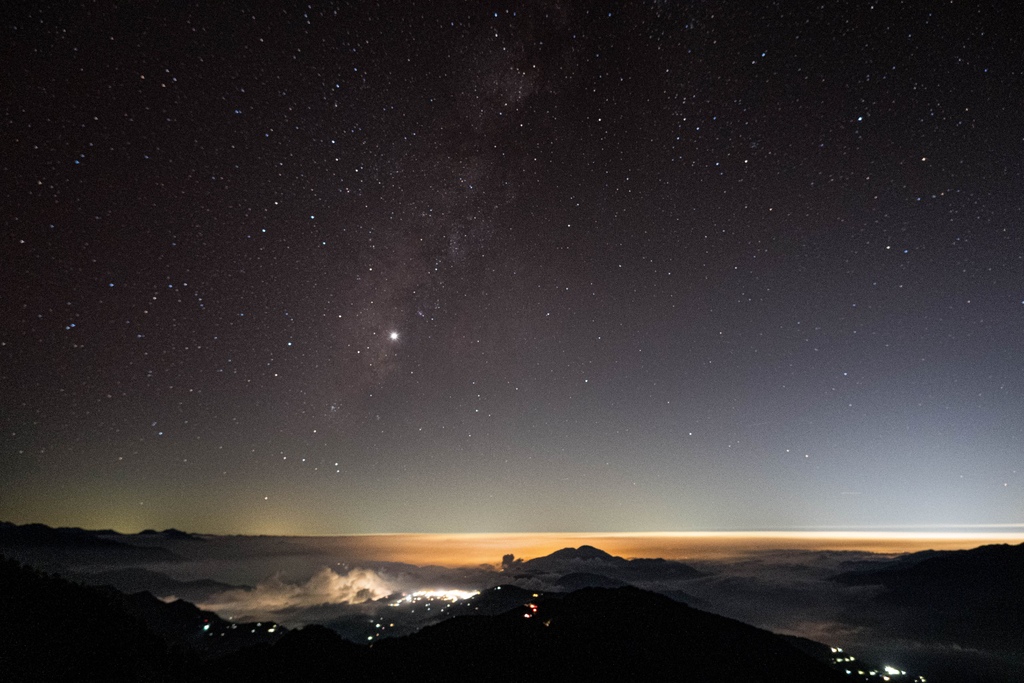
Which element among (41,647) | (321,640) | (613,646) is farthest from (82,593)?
(613,646)

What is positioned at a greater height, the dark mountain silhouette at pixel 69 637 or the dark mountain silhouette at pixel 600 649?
the dark mountain silhouette at pixel 69 637

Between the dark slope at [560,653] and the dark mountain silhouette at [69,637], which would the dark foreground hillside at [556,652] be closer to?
the dark slope at [560,653]

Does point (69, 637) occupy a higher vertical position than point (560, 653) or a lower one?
higher

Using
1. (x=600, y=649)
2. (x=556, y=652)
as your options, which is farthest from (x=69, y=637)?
(x=600, y=649)

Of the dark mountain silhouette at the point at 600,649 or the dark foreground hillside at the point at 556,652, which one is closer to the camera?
the dark foreground hillside at the point at 556,652

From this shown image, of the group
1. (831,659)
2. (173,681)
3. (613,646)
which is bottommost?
(831,659)

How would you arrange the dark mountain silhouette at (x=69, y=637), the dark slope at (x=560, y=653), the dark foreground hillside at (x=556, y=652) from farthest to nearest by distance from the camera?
1. the dark slope at (x=560, y=653)
2. the dark foreground hillside at (x=556, y=652)
3. the dark mountain silhouette at (x=69, y=637)

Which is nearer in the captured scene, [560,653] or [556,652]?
[560,653]

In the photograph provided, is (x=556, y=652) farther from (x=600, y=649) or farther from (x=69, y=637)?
(x=69, y=637)

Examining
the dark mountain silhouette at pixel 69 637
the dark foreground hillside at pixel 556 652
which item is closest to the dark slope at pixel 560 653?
the dark foreground hillside at pixel 556 652

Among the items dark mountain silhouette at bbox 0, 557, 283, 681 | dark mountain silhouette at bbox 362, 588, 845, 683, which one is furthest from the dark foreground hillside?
dark mountain silhouette at bbox 0, 557, 283, 681

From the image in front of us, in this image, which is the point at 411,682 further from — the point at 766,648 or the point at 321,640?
the point at 766,648
